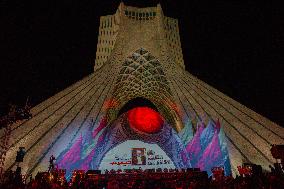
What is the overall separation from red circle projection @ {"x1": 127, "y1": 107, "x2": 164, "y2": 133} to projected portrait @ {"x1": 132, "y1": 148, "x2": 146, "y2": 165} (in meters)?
4.04

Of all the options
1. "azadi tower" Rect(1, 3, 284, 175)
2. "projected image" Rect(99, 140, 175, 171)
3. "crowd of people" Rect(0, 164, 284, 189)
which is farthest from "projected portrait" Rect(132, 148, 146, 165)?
"crowd of people" Rect(0, 164, 284, 189)

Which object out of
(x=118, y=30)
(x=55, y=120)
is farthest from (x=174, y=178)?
(x=118, y=30)

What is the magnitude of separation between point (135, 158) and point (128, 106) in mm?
12938

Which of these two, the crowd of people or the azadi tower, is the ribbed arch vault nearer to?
the azadi tower

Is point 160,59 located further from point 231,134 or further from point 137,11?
point 231,134

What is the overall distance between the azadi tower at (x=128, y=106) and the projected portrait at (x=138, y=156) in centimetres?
327

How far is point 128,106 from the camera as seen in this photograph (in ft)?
123

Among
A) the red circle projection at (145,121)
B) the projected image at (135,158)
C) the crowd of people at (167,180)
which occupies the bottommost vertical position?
the crowd of people at (167,180)

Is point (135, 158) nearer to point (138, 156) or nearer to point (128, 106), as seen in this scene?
point (138, 156)

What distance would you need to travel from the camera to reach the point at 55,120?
57.0 feet

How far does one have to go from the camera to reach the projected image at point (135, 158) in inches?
987

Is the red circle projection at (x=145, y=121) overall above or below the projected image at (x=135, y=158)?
above

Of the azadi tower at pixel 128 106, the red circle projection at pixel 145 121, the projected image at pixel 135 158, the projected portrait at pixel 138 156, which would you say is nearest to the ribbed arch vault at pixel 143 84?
the azadi tower at pixel 128 106

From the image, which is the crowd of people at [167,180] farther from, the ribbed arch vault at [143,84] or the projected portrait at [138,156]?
the ribbed arch vault at [143,84]
